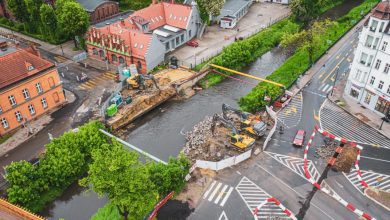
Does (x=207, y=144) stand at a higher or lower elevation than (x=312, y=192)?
higher

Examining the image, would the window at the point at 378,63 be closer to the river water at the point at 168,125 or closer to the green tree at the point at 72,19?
the river water at the point at 168,125

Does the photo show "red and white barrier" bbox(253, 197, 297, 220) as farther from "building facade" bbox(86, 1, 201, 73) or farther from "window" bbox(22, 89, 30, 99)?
"window" bbox(22, 89, 30, 99)

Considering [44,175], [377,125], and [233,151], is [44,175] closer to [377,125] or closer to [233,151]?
[233,151]

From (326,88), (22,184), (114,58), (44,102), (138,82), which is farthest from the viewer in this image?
(114,58)

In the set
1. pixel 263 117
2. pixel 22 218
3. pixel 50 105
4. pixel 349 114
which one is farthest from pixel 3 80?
pixel 349 114

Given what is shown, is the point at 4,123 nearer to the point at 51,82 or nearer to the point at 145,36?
the point at 51,82

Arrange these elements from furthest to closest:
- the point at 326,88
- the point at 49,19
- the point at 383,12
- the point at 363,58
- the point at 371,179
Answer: the point at 49,19
the point at 326,88
the point at 363,58
the point at 383,12
the point at 371,179

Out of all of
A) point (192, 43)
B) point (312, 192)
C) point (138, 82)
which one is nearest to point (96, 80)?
point (138, 82)

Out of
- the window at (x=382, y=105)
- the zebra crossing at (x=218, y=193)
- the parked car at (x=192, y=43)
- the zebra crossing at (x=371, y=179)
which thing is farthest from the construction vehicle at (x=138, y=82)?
the window at (x=382, y=105)

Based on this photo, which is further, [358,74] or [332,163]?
[358,74]
